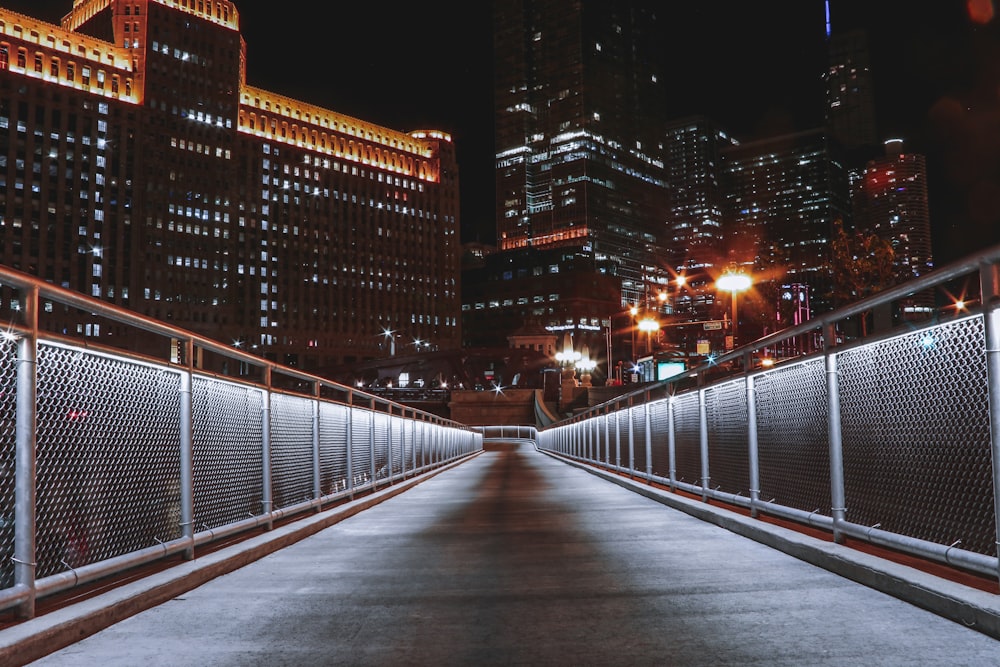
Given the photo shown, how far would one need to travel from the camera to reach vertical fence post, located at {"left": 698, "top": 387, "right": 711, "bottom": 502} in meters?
9.89

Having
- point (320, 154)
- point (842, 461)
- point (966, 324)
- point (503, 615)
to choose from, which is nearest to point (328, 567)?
point (503, 615)

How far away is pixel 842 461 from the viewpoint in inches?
250

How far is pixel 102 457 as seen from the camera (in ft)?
18.0

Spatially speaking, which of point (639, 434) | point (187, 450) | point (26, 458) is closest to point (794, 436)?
point (187, 450)

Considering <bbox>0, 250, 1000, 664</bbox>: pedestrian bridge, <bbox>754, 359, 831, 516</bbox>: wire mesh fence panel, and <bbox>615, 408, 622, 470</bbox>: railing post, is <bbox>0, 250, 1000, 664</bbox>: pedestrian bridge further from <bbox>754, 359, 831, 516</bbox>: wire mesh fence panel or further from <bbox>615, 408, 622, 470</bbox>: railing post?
<bbox>615, 408, 622, 470</bbox>: railing post

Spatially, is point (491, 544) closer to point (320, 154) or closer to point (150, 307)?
point (150, 307)

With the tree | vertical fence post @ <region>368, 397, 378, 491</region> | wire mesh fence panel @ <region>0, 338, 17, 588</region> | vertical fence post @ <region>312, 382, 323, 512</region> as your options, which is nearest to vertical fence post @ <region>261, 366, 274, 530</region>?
vertical fence post @ <region>312, 382, 323, 512</region>

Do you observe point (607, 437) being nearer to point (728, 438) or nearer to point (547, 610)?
point (728, 438)

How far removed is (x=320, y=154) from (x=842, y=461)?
6204 inches

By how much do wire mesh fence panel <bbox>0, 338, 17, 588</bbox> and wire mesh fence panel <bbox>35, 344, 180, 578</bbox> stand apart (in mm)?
204

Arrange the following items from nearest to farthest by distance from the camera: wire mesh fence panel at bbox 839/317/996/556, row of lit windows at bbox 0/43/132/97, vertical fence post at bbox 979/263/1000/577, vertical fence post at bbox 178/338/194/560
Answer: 1. vertical fence post at bbox 979/263/1000/577
2. wire mesh fence panel at bbox 839/317/996/556
3. vertical fence post at bbox 178/338/194/560
4. row of lit windows at bbox 0/43/132/97

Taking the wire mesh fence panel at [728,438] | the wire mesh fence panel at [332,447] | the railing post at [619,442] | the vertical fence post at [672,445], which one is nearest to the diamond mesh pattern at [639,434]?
the railing post at [619,442]

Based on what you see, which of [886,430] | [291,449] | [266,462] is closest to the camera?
[886,430]

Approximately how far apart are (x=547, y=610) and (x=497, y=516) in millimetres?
5509
